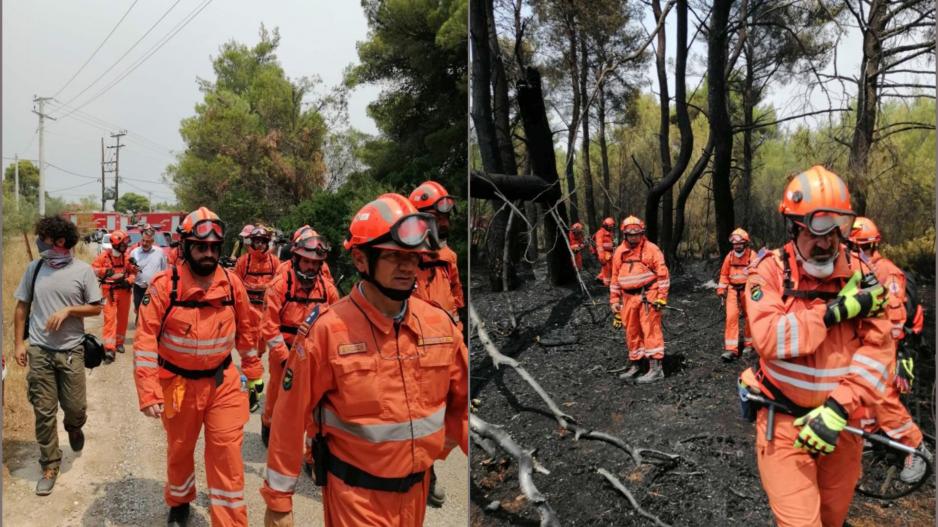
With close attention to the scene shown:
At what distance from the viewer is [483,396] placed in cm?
262

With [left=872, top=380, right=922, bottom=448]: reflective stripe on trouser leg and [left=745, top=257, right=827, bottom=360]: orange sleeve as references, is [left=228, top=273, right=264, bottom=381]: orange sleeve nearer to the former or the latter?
[left=745, top=257, right=827, bottom=360]: orange sleeve

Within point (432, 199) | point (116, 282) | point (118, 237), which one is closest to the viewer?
point (432, 199)

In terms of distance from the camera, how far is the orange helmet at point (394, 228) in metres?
2.20

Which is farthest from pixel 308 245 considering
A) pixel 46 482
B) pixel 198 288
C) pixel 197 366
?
pixel 46 482

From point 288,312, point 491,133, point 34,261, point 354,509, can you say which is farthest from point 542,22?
point 34,261

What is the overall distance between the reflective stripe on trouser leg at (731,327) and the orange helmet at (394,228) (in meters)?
1.13

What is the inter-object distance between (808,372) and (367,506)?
1.77 metres

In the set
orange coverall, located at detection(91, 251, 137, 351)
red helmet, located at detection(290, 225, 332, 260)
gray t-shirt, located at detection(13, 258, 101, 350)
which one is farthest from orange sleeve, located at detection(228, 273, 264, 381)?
orange coverall, located at detection(91, 251, 137, 351)

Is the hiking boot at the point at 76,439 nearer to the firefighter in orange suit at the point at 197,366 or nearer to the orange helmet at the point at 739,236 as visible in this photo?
the firefighter in orange suit at the point at 197,366

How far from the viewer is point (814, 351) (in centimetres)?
242

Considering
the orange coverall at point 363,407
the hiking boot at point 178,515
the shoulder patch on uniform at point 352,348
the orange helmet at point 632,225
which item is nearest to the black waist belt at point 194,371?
the hiking boot at point 178,515

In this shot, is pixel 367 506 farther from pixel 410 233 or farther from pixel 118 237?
pixel 118 237

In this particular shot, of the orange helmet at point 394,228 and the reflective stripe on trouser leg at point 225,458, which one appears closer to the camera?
the orange helmet at point 394,228

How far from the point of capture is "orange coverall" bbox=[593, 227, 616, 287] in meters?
2.38
